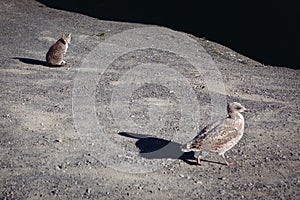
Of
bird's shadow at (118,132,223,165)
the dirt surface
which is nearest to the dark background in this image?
the dirt surface

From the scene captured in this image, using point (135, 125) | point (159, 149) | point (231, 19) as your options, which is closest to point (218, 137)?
point (159, 149)

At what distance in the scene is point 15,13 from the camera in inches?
690

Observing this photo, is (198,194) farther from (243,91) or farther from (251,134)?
(243,91)

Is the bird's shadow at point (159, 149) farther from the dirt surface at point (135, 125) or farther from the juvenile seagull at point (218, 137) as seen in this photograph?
the juvenile seagull at point (218, 137)

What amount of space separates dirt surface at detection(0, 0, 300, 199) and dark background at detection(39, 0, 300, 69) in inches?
81.4

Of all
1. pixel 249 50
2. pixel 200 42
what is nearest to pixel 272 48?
pixel 249 50

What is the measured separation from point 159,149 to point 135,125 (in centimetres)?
103

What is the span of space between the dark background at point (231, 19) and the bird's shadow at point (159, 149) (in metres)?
7.42

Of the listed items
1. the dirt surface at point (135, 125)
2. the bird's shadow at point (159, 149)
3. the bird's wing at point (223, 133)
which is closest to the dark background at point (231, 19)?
the dirt surface at point (135, 125)

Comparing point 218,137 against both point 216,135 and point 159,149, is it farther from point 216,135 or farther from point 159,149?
point 159,149

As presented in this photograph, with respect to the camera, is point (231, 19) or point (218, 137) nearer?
point (218, 137)

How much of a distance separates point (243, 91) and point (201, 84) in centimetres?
90

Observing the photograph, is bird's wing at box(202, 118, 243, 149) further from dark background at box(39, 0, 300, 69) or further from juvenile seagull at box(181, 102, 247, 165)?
dark background at box(39, 0, 300, 69)

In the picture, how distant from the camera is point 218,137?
226 inches
